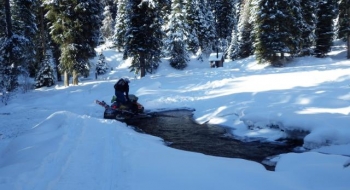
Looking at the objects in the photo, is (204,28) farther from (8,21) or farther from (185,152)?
(185,152)

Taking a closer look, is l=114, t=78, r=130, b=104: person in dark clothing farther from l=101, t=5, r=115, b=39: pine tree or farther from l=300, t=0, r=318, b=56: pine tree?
l=101, t=5, r=115, b=39: pine tree

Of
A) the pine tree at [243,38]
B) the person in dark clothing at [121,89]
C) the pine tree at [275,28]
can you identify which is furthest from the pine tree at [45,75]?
the pine tree at [243,38]

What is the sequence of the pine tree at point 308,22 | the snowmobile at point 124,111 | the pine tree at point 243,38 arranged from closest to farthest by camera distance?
1. the snowmobile at point 124,111
2. the pine tree at point 308,22
3. the pine tree at point 243,38

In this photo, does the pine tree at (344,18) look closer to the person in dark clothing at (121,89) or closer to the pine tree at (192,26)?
the pine tree at (192,26)

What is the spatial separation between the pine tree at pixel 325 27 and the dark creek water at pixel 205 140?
30.2m

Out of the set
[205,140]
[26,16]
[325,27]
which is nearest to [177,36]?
[325,27]

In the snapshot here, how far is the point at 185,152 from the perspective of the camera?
832 centimetres

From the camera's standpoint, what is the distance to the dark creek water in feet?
30.5

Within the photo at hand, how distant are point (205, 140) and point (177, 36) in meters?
35.6

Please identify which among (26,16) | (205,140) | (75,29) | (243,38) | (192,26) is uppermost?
(192,26)

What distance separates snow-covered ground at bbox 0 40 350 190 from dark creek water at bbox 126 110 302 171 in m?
0.57

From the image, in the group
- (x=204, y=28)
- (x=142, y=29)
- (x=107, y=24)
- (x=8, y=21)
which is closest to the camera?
(x=8, y=21)

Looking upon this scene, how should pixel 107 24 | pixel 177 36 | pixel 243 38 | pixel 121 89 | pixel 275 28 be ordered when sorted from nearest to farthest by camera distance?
1. pixel 121 89
2. pixel 275 28
3. pixel 177 36
4. pixel 243 38
5. pixel 107 24

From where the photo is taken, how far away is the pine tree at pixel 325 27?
38188 mm
